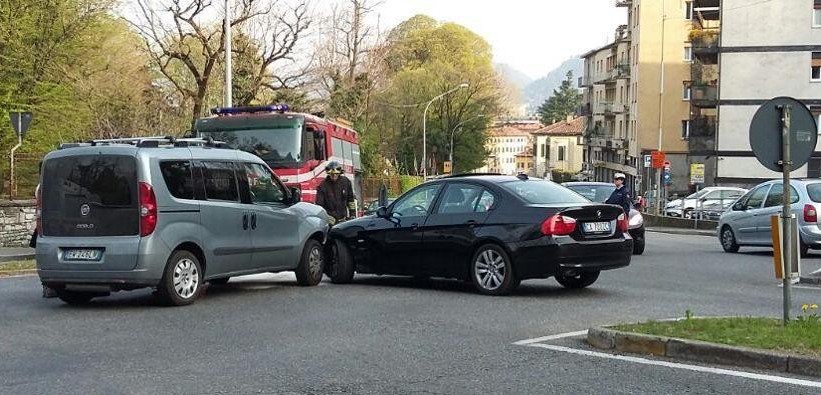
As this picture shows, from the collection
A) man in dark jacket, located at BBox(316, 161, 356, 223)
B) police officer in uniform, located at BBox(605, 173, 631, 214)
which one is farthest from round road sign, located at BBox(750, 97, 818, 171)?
police officer in uniform, located at BBox(605, 173, 631, 214)

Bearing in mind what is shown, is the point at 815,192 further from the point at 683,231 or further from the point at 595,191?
the point at 683,231

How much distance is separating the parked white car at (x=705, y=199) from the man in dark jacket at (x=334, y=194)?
2700 centimetres

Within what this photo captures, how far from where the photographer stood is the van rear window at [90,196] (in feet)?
34.5

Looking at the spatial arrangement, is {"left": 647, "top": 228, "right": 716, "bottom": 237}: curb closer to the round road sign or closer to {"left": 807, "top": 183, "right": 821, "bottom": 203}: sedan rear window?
{"left": 807, "top": 183, "right": 821, "bottom": 203}: sedan rear window

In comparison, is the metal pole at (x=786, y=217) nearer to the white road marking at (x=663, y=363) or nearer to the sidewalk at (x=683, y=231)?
the white road marking at (x=663, y=363)

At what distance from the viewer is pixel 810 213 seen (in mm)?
18828

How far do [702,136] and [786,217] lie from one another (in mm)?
54656

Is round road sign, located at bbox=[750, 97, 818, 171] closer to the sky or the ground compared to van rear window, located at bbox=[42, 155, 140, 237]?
closer to the sky

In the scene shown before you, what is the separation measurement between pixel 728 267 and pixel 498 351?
10926 millimetres

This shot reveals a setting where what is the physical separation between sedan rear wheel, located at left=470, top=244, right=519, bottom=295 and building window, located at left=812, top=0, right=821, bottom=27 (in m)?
48.8

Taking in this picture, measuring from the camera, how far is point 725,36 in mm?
55594

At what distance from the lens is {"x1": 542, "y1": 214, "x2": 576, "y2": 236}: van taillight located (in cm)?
1135

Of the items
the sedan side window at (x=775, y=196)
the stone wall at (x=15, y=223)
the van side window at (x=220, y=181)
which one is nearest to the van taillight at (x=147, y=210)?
the van side window at (x=220, y=181)

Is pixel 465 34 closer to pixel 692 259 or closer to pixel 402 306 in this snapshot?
pixel 692 259
